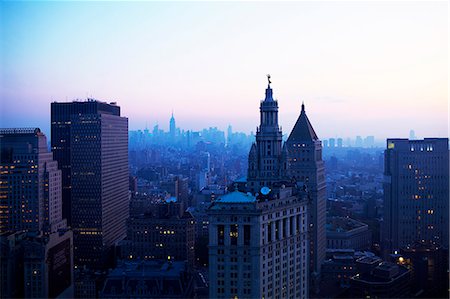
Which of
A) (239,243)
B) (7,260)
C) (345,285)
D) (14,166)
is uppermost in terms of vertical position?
(14,166)

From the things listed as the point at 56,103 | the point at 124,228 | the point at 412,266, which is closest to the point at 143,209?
the point at 124,228

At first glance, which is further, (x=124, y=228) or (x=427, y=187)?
(x=124, y=228)

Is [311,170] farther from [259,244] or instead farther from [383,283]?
[259,244]

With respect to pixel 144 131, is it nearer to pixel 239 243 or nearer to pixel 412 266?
pixel 412 266

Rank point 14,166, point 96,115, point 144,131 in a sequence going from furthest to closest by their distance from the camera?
point 144,131 → point 96,115 → point 14,166

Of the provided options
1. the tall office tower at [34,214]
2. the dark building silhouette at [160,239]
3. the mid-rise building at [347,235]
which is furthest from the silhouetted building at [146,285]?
the mid-rise building at [347,235]

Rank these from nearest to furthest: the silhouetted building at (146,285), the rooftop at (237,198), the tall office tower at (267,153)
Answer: the rooftop at (237,198) → the tall office tower at (267,153) → the silhouetted building at (146,285)

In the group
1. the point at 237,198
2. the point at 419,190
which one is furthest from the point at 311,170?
the point at 237,198

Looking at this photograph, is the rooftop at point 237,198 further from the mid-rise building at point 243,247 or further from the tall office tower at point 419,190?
the tall office tower at point 419,190

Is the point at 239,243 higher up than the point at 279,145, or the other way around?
the point at 279,145
